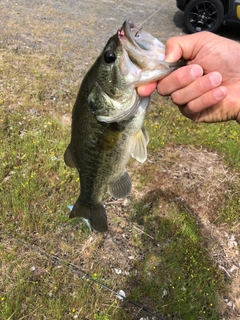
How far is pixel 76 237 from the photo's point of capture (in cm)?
333

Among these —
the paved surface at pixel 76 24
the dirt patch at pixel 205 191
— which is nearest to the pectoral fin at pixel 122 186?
the dirt patch at pixel 205 191

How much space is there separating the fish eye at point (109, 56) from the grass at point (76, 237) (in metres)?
2.06

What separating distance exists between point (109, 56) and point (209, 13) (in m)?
6.24

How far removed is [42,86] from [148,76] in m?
3.73

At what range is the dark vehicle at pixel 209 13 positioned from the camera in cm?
682

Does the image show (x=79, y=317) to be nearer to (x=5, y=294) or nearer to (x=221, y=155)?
(x=5, y=294)

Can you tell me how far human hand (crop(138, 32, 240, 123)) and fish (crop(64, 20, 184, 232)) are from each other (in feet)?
0.26

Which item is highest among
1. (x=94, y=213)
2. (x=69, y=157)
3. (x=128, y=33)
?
(x=128, y=33)

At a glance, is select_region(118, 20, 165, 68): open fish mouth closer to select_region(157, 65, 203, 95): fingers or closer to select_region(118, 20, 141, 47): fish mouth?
select_region(118, 20, 141, 47): fish mouth

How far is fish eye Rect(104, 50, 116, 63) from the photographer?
5.18 ft

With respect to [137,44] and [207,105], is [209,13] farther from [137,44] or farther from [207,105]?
[137,44]

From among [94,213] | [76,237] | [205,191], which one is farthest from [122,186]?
[205,191]

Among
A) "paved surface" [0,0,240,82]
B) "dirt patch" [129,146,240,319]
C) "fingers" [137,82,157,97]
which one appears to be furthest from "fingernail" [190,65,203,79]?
"paved surface" [0,0,240,82]

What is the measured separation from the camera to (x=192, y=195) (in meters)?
3.86
